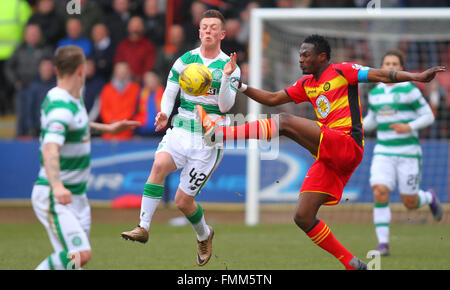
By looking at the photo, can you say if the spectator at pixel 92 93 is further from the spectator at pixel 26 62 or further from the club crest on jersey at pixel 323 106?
the club crest on jersey at pixel 323 106

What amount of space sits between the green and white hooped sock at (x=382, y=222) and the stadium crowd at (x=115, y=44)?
4.44 metres

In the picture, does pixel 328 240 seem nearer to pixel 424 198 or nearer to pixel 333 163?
pixel 333 163

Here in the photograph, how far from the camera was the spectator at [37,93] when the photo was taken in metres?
13.9

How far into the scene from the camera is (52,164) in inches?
212

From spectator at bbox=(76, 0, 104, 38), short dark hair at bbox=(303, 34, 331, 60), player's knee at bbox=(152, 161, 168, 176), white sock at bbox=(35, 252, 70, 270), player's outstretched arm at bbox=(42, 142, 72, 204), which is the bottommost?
white sock at bbox=(35, 252, 70, 270)

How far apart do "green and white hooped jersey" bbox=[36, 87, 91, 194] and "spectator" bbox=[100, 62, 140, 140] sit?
791 cm

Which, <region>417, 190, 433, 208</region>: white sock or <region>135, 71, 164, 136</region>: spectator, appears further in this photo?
<region>135, 71, 164, 136</region>: spectator

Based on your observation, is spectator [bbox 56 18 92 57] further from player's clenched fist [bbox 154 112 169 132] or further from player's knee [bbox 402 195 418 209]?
player's clenched fist [bbox 154 112 169 132]

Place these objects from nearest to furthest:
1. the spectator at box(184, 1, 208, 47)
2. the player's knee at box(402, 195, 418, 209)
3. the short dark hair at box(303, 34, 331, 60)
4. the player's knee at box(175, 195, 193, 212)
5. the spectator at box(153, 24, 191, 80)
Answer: the short dark hair at box(303, 34, 331, 60) < the player's knee at box(175, 195, 193, 212) < the player's knee at box(402, 195, 418, 209) < the spectator at box(153, 24, 191, 80) < the spectator at box(184, 1, 208, 47)

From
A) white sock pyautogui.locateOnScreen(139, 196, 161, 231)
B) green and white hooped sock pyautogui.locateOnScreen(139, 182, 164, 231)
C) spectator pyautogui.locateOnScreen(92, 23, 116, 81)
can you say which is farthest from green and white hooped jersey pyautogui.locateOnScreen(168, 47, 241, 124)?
spectator pyautogui.locateOnScreen(92, 23, 116, 81)

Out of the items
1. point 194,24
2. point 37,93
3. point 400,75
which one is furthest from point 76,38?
point 400,75

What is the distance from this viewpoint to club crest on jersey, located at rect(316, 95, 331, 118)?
7031 millimetres

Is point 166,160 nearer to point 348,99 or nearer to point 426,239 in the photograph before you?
point 348,99

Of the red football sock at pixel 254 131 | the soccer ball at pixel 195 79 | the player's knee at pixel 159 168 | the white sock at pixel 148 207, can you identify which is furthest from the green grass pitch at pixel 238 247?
the soccer ball at pixel 195 79
